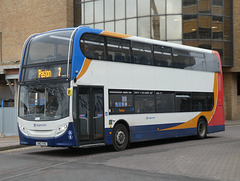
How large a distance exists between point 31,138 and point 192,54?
351 inches

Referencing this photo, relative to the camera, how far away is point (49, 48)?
42.0 feet

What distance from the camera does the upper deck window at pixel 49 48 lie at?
491 inches

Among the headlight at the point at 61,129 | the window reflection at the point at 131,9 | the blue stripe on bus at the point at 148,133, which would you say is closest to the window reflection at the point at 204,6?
the window reflection at the point at 131,9

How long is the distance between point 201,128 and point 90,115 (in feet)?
25.7

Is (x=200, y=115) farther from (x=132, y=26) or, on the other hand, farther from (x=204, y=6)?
(x=204, y=6)

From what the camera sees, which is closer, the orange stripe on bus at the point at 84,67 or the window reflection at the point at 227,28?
the orange stripe on bus at the point at 84,67

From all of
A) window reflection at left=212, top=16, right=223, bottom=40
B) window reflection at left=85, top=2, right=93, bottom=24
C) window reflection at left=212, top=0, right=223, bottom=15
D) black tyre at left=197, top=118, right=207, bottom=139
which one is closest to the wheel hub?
black tyre at left=197, top=118, right=207, bottom=139

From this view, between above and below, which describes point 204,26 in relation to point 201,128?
above

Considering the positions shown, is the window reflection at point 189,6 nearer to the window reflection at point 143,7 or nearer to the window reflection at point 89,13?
the window reflection at point 143,7

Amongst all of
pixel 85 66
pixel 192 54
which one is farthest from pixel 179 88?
pixel 85 66

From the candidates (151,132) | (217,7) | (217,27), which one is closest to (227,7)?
(217,7)

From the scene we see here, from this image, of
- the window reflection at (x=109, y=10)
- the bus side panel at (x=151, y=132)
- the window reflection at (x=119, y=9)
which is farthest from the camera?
the window reflection at (x=109, y=10)

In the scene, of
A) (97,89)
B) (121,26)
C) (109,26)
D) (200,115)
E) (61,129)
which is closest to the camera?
(61,129)

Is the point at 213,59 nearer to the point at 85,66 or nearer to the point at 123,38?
the point at 123,38
